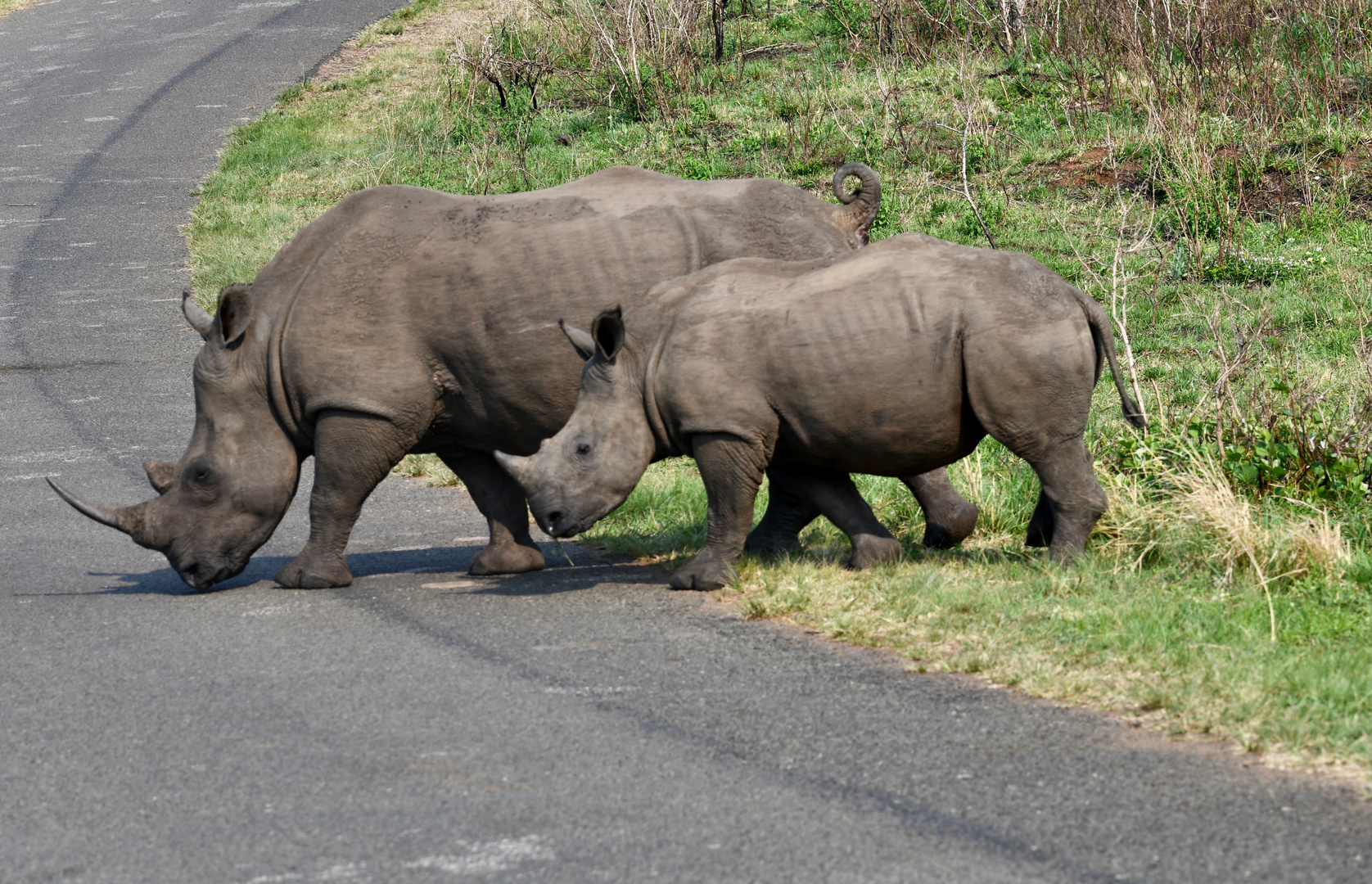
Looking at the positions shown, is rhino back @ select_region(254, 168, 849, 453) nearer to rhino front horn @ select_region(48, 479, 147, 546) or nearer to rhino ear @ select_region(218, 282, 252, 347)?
rhino ear @ select_region(218, 282, 252, 347)

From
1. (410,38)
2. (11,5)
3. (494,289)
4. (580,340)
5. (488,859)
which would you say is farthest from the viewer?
(11,5)

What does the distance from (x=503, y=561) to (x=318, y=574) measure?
0.89 metres

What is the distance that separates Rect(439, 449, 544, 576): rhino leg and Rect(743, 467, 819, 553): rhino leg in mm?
1123

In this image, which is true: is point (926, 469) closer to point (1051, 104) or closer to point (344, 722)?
point (344, 722)

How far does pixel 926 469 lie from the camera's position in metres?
6.94

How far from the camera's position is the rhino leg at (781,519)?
756 cm

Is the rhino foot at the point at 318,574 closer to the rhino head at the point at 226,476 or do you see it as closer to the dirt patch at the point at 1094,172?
the rhino head at the point at 226,476

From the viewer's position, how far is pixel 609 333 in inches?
275

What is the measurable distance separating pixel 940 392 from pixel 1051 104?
997 centimetres

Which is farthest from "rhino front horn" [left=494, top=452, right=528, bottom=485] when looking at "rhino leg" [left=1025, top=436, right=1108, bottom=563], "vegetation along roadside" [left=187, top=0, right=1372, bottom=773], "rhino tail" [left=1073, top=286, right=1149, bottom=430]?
"rhino tail" [left=1073, top=286, right=1149, bottom=430]

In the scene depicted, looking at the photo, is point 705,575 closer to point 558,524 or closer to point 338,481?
point 558,524

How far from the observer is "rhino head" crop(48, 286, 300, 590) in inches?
301

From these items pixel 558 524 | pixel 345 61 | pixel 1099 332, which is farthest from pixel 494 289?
pixel 345 61

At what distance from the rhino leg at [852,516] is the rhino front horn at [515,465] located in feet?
4.16
